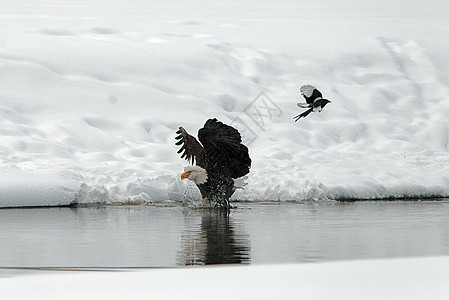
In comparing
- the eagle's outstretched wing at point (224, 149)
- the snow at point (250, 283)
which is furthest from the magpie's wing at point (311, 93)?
the snow at point (250, 283)

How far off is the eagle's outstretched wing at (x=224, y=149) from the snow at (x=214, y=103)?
Result: 4.93 feet

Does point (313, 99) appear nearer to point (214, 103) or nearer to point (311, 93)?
point (311, 93)

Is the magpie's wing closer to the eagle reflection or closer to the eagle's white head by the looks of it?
the eagle's white head

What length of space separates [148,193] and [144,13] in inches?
790

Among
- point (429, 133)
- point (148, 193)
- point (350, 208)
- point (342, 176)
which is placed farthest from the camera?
point (429, 133)

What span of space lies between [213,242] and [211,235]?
74 centimetres

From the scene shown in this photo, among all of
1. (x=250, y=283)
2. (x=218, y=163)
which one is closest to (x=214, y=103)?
(x=218, y=163)

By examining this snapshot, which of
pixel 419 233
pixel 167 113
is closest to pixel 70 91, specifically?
pixel 167 113

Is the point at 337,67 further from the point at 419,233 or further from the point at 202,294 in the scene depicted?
the point at 202,294

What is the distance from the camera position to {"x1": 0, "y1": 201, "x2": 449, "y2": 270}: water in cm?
716

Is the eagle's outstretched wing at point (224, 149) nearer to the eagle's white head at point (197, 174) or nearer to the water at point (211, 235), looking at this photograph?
the eagle's white head at point (197, 174)

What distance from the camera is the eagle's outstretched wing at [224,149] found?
13.2 m

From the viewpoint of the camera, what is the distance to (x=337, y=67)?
25969mm

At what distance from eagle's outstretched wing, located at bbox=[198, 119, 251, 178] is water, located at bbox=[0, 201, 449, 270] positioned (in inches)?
25.7
